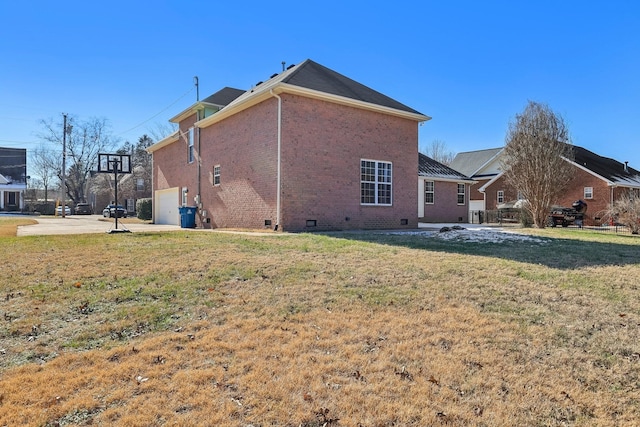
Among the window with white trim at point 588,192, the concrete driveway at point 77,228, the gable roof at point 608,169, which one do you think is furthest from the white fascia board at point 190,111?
the window with white trim at point 588,192

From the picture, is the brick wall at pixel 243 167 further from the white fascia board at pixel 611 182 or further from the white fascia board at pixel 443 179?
the white fascia board at pixel 611 182

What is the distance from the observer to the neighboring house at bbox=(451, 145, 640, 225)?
27047 mm

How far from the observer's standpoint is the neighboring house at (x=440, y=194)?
78.8 ft

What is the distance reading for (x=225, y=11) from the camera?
508 inches

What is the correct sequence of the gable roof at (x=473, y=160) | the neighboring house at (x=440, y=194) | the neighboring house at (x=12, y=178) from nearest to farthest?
the neighboring house at (x=440, y=194) < the gable roof at (x=473, y=160) < the neighboring house at (x=12, y=178)

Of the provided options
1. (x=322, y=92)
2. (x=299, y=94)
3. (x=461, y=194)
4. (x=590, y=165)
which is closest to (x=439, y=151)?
(x=590, y=165)

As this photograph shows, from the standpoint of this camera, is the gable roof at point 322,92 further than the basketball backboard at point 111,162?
No

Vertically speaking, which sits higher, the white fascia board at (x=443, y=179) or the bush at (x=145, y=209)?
the white fascia board at (x=443, y=179)

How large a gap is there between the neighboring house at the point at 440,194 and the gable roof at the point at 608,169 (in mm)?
9091

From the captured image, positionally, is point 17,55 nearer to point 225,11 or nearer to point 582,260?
point 225,11

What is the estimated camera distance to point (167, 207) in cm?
2402

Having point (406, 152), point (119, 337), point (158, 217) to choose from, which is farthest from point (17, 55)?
point (119, 337)

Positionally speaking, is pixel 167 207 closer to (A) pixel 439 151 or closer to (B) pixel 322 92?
(B) pixel 322 92

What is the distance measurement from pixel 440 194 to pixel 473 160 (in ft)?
57.6
